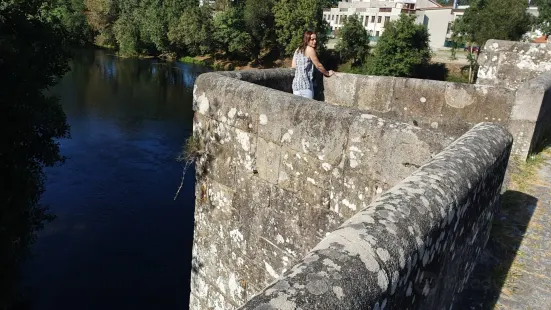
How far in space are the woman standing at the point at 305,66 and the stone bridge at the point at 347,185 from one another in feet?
0.93

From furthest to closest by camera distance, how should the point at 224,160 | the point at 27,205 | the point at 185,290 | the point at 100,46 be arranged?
the point at 100,46
the point at 185,290
the point at 27,205
the point at 224,160

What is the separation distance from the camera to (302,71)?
5086 mm

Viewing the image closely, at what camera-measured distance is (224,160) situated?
4352 millimetres

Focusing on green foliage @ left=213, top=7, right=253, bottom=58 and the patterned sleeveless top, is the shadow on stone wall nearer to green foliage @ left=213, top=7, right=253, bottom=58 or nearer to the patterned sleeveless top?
the patterned sleeveless top

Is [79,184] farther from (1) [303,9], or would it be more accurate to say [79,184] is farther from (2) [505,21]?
(1) [303,9]

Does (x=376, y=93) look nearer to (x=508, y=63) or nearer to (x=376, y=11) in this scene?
(x=508, y=63)

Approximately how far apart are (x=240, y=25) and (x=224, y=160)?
1787 inches

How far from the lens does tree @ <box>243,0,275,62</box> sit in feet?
156

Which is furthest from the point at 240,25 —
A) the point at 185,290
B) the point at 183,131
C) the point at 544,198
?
the point at 544,198

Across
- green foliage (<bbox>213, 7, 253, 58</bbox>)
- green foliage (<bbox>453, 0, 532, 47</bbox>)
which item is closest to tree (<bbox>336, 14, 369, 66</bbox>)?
green foliage (<bbox>453, 0, 532, 47</bbox>)

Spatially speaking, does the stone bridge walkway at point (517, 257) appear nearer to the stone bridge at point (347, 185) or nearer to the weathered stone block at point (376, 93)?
the stone bridge at point (347, 185)

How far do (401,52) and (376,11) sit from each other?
88.4 ft

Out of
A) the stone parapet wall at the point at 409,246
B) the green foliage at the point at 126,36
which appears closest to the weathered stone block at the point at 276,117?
the stone parapet wall at the point at 409,246

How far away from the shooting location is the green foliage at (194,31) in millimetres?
47594
